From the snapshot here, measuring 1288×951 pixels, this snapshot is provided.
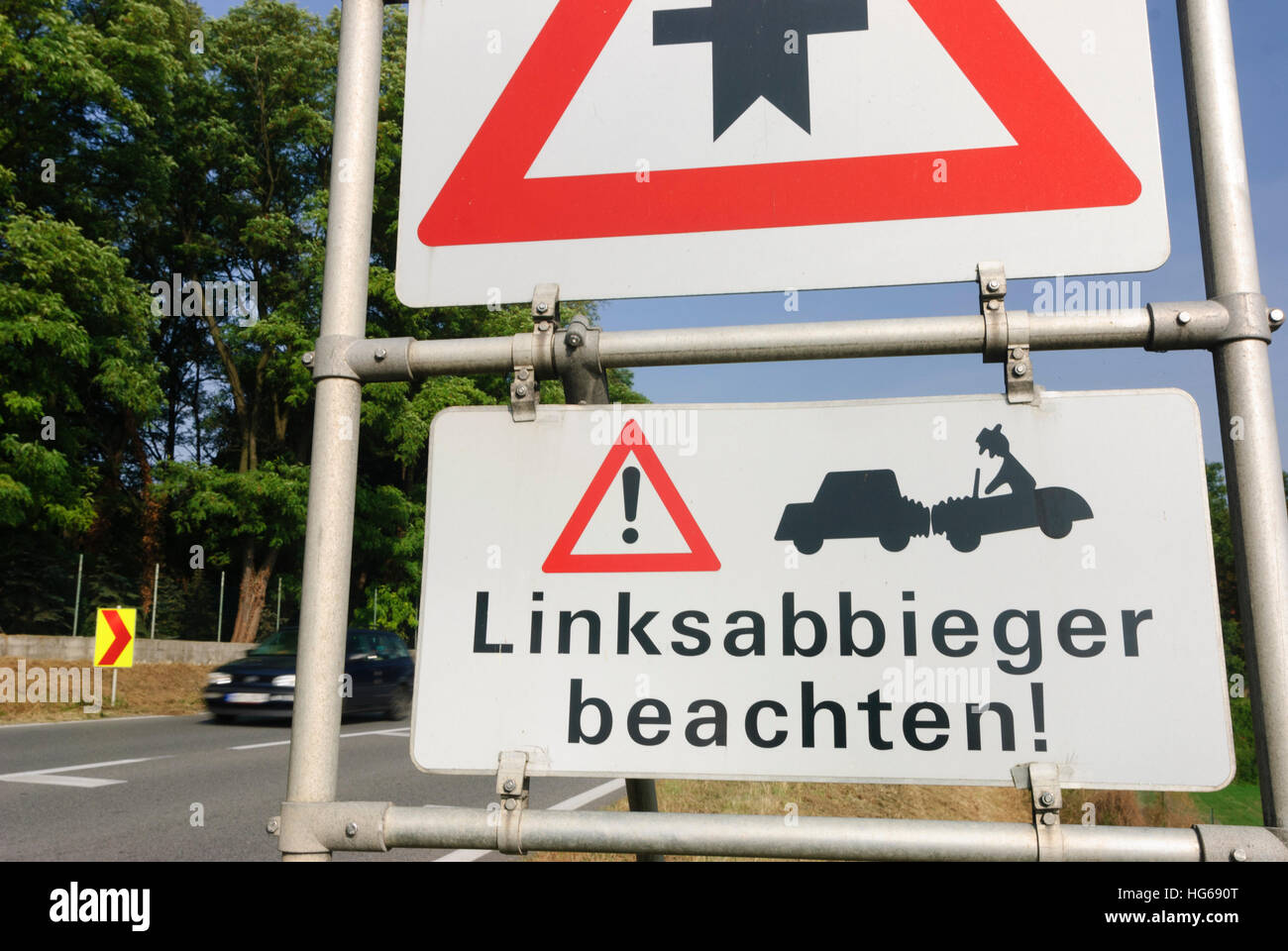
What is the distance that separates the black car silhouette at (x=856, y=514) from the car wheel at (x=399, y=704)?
1582 cm

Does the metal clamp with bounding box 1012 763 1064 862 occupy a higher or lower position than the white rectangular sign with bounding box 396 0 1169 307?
lower

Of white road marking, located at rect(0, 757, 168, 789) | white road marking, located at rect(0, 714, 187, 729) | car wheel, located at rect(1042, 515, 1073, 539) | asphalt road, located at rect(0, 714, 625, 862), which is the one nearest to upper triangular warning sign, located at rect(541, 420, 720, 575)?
car wheel, located at rect(1042, 515, 1073, 539)

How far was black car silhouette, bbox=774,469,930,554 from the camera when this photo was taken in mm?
1421

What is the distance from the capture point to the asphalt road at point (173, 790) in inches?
247

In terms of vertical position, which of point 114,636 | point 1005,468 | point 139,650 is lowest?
point 139,650

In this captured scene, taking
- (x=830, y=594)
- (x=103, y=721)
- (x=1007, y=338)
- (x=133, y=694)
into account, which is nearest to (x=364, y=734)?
(x=103, y=721)

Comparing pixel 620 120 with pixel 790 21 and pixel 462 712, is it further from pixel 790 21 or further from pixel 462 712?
pixel 462 712

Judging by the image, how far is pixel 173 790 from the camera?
848 centimetres

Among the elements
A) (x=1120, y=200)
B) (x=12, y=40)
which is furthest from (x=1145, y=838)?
(x=12, y=40)

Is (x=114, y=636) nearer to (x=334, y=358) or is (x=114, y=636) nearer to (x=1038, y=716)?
(x=334, y=358)

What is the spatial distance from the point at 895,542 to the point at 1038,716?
307 mm

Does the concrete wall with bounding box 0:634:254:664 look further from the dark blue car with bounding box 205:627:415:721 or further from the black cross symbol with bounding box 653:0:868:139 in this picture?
the black cross symbol with bounding box 653:0:868:139

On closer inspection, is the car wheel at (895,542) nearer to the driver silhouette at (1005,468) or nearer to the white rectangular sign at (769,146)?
the driver silhouette at (1005,468)

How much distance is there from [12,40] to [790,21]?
21.9 meters
